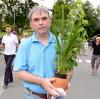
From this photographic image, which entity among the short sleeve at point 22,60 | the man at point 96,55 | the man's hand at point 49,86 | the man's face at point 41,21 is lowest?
the man at point 96,55

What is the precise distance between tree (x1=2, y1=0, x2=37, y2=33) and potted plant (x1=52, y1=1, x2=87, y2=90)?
85.8 meters

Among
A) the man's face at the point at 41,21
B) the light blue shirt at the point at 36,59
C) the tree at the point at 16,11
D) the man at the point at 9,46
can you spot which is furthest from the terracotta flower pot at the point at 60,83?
the tree at the point at 16,11

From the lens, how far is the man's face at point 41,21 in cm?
412

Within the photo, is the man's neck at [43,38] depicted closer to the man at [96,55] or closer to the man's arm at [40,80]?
the man's arm at [40,80]

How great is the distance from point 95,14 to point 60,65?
106368 millimetres

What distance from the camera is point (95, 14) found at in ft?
359

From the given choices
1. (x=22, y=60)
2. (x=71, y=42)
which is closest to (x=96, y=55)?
(x=22, y=60)

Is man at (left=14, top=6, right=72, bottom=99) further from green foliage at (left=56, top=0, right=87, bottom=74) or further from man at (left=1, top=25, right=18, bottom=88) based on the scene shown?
man at (left=1, top=25, right=18, bottom=88)

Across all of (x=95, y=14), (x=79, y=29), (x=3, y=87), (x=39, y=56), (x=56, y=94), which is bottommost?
(x=95, y=14)

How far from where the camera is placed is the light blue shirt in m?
4.20

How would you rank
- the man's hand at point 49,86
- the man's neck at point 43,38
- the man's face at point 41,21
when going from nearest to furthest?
the man's hand at point 49,86 < the man's face at point 41,21 < the man's neck at point 43,38

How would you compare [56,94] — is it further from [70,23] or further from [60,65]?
[70,23]

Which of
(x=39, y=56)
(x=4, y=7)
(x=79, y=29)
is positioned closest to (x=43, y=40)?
(x=39, y=56)

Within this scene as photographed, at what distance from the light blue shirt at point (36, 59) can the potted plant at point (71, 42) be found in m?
0.15
